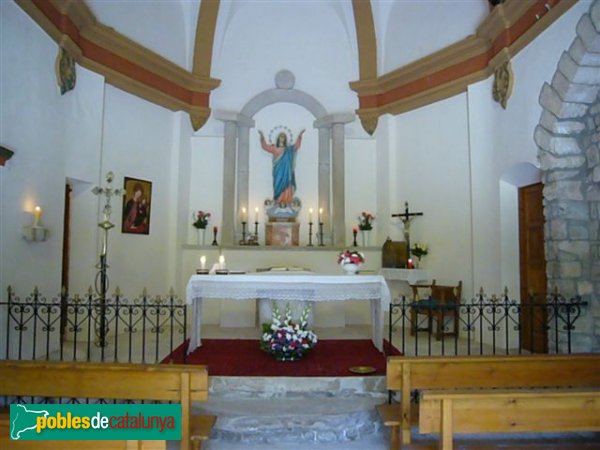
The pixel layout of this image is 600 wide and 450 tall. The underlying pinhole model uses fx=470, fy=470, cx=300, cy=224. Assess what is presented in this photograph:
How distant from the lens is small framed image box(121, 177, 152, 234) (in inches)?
324

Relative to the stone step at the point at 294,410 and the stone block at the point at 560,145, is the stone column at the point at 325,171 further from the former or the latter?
the stone step at the point at 294,410

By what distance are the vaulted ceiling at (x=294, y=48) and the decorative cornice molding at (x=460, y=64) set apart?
0.02 m

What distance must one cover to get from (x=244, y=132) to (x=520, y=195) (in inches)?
222

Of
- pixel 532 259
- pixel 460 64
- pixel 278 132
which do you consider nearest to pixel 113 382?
pixel 532 259

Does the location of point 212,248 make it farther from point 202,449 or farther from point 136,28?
point 202,449

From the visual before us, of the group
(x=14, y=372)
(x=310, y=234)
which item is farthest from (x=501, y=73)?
(x=14, y=372)

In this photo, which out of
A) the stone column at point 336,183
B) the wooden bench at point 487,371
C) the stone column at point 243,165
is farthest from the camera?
the stone column at point 243,165

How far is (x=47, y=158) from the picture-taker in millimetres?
6344


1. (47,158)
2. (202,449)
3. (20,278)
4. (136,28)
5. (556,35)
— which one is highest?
(136,28)

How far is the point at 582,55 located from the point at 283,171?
19.8ft

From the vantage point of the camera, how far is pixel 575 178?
5578 mm

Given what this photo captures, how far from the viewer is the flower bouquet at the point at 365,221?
9516mm

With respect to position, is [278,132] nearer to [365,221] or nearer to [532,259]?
[365,221]

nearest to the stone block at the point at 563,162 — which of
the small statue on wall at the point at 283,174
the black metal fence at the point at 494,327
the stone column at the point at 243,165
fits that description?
the black metal fence at the point at 494,327
